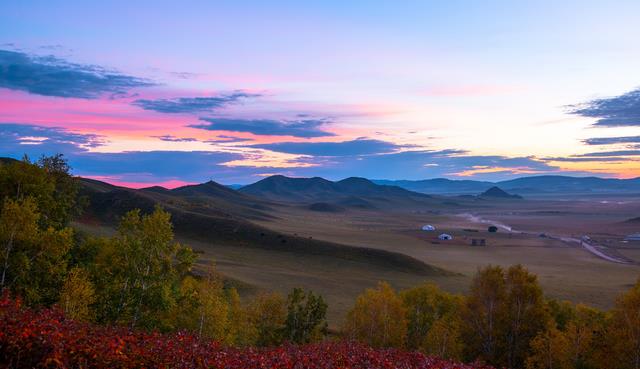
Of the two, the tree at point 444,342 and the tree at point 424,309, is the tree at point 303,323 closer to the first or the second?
the tree at point 424,309

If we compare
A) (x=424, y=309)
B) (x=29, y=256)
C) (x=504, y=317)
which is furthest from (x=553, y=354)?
(x=29, y=256)

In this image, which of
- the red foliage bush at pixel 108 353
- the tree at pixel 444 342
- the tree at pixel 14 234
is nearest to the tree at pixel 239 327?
the tree at pixel 444 342

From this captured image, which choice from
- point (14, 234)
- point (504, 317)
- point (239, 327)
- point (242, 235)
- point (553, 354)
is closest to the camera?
point (14, 234)

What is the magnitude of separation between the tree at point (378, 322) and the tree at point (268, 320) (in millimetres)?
5678

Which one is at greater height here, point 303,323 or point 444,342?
point 444,342

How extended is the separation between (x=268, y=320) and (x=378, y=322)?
30.8ft

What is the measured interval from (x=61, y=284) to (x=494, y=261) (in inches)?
4250

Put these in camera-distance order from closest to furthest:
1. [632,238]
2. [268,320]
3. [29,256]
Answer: [29,256] < [268,320] < [632,238]

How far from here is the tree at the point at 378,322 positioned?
3828 cm

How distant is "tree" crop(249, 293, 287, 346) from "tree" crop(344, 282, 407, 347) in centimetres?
568

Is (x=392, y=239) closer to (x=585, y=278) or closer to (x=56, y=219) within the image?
(x=585, y=278)

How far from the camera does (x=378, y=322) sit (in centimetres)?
A: 3866

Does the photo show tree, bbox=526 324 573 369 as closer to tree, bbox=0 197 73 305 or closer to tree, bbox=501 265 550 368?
tree, bbox=501 265 550 368

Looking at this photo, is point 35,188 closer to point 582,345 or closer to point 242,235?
point 582,345
